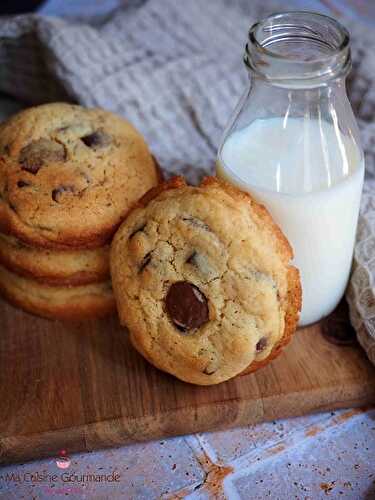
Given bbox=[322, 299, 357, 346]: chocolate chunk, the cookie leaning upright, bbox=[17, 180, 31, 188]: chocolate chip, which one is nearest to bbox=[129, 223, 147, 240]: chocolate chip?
the cookie leaning upright

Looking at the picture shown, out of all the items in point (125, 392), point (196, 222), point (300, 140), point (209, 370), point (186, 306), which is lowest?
point (125, 392)

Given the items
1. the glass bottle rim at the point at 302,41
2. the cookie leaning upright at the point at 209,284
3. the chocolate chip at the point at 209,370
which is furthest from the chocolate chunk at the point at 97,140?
the chocolate chip at the point at 209,370

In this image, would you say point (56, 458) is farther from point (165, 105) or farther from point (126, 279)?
point (165, 105)

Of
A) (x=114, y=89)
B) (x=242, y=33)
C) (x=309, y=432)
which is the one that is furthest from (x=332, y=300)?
(x=242, y=33)

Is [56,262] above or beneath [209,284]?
beneath

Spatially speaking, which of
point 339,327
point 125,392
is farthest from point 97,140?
point 339,327

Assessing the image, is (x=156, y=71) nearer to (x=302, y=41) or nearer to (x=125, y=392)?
(x=302, y=41)

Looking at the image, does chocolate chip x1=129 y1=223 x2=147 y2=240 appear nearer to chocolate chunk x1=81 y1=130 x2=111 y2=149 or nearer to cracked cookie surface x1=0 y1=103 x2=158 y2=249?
cracked cookie surface x1=0 y1=103 x2=158 y2=249
